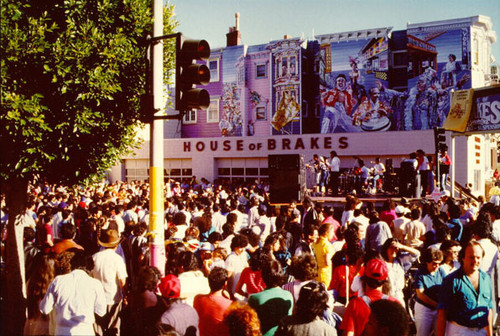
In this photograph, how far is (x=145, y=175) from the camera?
33344mm

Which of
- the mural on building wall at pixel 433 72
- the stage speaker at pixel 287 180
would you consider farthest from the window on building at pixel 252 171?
the stage speaker at pixel 287 180

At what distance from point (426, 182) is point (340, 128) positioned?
45.8 ft

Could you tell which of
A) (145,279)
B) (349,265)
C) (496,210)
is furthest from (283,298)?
(496,210)

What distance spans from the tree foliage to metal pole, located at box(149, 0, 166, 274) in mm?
702

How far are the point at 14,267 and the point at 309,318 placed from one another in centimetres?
485

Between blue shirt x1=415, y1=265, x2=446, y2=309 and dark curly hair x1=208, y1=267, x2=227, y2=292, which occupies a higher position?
dark curly hair x1=208, y1=267, x2=227, y2=292

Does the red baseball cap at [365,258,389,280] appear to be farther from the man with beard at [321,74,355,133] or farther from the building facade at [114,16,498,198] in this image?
the man with beard at [321,74,355,133]

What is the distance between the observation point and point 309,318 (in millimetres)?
3850

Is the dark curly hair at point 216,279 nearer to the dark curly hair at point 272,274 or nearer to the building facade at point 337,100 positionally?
the dark curly hair at point 272,274

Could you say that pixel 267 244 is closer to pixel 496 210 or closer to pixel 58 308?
pixel 58 308

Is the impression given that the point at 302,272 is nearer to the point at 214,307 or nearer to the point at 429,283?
the point at 214,307

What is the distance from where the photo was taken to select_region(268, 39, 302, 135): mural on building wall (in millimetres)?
31688

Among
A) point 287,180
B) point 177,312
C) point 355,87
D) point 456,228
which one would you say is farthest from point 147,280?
point 355,87

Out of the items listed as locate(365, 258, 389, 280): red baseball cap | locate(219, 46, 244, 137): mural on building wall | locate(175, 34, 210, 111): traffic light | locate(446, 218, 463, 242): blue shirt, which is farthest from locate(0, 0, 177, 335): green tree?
locate(219, 46, 244, 137): mural on building wall
